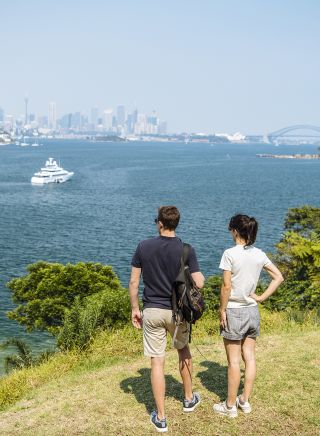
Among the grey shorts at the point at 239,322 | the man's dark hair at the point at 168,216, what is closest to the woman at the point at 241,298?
the grey shorts at the point at 239,322

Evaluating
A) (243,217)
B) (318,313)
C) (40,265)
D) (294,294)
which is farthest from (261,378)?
(40,265)

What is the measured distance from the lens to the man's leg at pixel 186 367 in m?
6.05

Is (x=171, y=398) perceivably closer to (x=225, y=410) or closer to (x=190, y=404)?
(x=190, y=404)

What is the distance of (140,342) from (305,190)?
3253 inches

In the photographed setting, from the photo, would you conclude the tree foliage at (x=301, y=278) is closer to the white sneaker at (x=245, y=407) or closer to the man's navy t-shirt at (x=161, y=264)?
the white sneaker at (x=245, y=407)

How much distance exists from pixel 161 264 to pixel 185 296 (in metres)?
0.41

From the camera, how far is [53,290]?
19.1 meters

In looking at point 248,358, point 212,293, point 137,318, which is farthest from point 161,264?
point 212,293

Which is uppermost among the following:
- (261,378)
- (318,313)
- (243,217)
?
(243,217)

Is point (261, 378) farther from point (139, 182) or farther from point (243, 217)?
point (139, 182)

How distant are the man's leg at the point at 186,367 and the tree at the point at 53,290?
1248 cm

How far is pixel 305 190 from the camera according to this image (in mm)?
→ 89000

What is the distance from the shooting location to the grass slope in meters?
6.02

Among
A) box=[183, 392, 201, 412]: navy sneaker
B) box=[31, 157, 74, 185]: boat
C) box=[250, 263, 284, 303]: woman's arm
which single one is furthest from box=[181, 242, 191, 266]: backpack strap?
box=[31, 157, 74, 185]: boat
